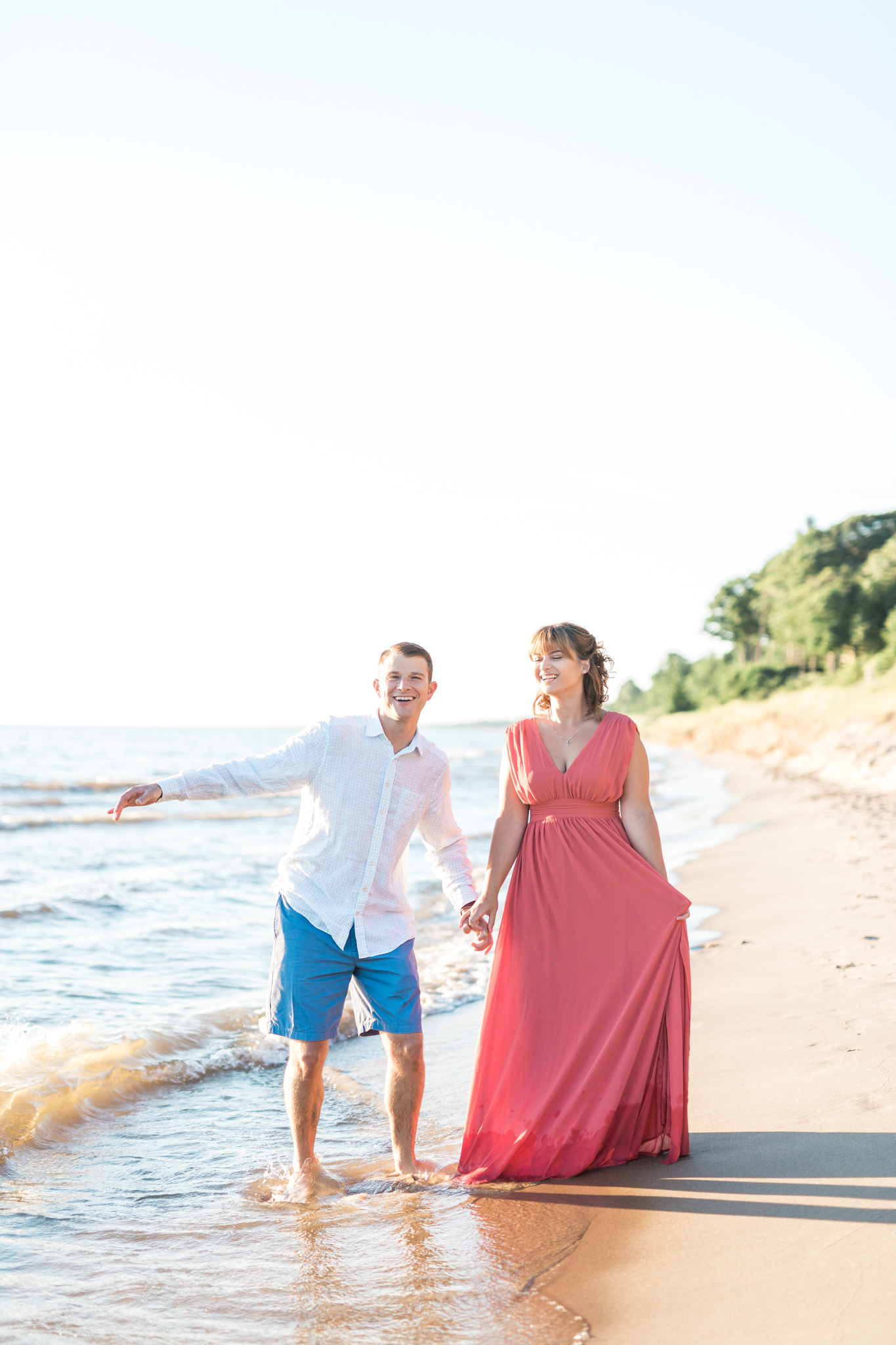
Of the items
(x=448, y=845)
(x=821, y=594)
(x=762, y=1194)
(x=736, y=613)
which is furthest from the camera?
(x=736, y=613)

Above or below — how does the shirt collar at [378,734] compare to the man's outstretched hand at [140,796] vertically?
above

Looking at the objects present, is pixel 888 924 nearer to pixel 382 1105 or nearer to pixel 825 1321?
pixel 382 1105

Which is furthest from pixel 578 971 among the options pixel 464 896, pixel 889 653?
pixel 889 653

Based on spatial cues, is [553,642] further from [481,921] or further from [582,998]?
[582,998]

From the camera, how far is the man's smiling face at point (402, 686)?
3955 millimetres

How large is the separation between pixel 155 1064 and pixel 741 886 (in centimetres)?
589

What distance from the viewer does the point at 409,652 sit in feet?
13.2

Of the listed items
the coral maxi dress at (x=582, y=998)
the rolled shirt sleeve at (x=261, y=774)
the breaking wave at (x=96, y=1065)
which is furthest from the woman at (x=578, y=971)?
the breaking wave at (x=96, y=1065)

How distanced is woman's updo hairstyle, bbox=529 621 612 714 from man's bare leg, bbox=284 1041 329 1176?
5.31 feet

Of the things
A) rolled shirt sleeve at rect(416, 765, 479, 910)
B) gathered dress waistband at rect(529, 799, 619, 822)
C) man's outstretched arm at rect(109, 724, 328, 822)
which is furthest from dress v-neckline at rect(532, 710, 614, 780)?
man's outstretched arm at rect(109, 724, 328, 822)

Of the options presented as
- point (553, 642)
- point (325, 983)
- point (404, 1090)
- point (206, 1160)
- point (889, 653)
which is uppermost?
point (889, 653)

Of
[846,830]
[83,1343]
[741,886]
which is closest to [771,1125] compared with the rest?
[83,1343]

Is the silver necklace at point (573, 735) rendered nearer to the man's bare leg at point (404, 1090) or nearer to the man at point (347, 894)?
the man at point (347, 894)

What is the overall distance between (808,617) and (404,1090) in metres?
48.5
